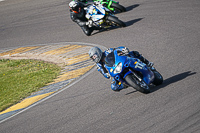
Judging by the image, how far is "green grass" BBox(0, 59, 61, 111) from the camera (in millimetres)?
10422

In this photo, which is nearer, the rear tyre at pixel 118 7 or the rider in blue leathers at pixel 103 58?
the rider in blue leathers at pixel 103 58

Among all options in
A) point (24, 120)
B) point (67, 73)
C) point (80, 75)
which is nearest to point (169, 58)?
point (80, 75)

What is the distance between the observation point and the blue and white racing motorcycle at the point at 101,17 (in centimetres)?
1379

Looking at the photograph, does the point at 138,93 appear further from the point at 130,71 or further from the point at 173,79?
the point at 173,79

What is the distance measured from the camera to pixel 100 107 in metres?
7.65

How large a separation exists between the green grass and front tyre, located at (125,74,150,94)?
4.27 metres

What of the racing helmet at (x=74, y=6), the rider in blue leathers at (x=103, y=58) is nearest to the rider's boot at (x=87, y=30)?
the racing helmet at (x=74, y=6)

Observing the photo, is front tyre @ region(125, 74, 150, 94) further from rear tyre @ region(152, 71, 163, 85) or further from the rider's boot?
the rider's boot

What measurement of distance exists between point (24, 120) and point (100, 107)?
2.08 meters

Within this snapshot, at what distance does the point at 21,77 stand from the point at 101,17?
428 centimetres

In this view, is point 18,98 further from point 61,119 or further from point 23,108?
point 61,119

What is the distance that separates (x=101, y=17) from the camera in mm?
13922

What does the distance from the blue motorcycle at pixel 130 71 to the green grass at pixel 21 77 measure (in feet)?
12.8

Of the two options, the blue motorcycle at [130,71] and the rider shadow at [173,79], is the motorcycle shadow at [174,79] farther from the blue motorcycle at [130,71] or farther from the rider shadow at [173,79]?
the blue motorcycle at [130,71]
